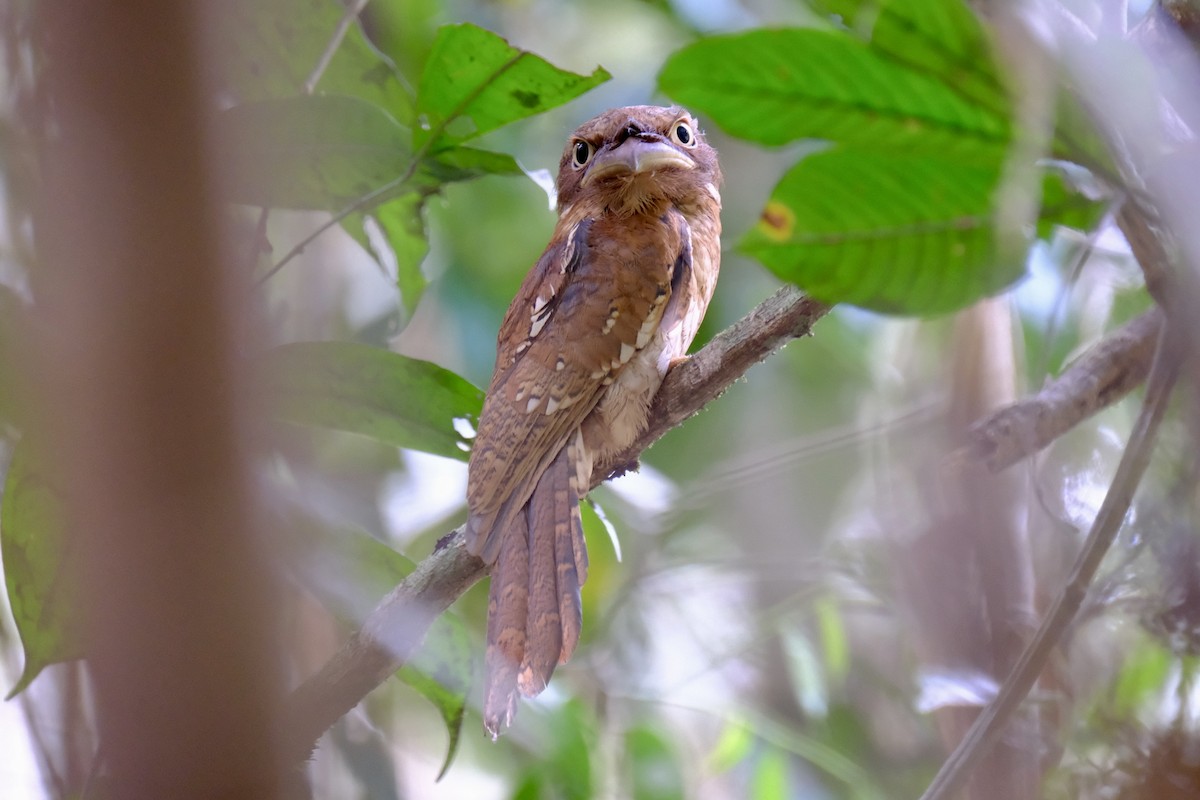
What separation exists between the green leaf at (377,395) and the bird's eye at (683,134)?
96 centimetres

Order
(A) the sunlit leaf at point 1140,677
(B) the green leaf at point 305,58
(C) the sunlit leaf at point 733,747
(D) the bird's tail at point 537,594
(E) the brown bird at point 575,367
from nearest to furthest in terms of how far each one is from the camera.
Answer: (A) the sunlit leaf at point 1140,677 < (D) the bird's tail at point 537,594 < (E) the brown bird at point 575,367 < (B) the green leaf at point 305,58 < (C) the sunlit leaf at point 733,747

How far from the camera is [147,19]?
0.61 metres

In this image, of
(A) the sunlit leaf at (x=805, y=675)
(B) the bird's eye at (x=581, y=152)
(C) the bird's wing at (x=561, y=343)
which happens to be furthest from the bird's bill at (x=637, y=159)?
(A) the sunlit leaf at (x=805, y=675)

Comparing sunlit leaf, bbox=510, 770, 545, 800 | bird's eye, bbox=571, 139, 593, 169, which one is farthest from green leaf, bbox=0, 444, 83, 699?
bird's eye, bbox=571, 139, 593, 169

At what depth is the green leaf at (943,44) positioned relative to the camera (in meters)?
1.20

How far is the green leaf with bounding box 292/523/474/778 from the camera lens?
1.66 metres

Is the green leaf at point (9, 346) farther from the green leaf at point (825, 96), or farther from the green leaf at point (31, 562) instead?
the green leaf at point (825, 96)

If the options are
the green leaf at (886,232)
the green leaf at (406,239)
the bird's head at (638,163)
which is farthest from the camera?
the bird's head at (638,163)

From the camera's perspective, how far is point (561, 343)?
1.96m

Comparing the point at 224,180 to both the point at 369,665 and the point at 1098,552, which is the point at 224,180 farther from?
the point at 1098,552

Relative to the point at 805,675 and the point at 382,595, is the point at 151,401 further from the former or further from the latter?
the point at 805,675

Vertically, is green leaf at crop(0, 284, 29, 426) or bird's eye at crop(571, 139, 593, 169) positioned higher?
green leaf at crop(0, 284, 29, 426)

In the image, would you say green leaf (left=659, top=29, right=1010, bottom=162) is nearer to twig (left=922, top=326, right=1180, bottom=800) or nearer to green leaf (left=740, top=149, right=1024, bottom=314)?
green leaf (left=740, top=149, right=1024, bottom=314)

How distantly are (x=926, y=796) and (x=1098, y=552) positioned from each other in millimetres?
402
